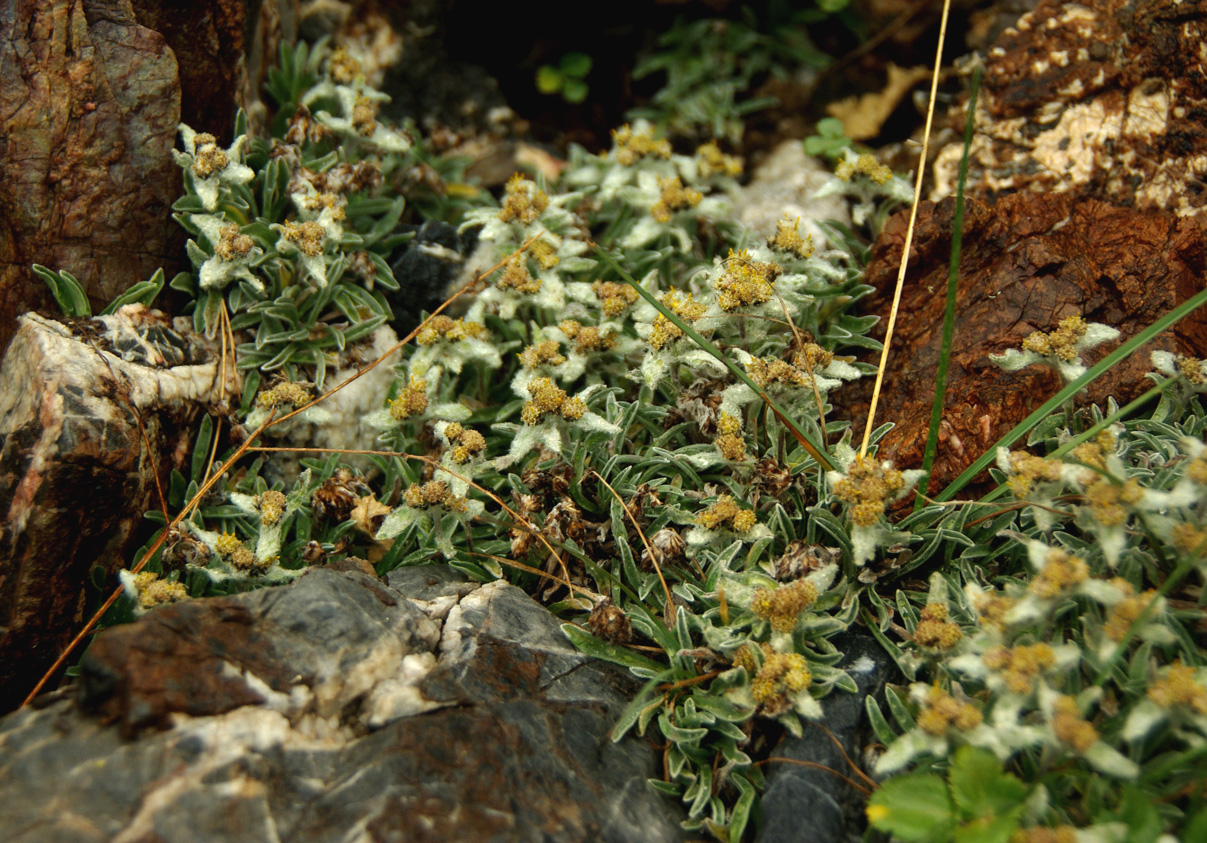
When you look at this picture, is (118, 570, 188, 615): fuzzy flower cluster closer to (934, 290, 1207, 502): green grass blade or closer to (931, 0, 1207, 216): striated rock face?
(934, 290, 1207, 502): green grass blade

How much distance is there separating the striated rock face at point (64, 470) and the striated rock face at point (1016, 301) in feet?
11.1

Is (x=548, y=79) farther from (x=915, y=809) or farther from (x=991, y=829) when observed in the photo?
(x=991, y=829)

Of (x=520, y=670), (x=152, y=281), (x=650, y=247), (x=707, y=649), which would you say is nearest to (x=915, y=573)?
(x=707, y=649)

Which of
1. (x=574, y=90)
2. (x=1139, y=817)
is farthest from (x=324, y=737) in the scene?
(x=574, y=90)

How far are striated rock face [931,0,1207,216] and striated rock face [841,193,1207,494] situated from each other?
0.36 meters

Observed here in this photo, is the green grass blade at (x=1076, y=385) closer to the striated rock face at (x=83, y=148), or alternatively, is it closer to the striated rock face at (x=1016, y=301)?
the striated rock face at (x=1016, y=301)

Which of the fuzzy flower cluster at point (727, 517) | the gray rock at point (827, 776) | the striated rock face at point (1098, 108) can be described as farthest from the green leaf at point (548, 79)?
the gray rock at point (827, 776)

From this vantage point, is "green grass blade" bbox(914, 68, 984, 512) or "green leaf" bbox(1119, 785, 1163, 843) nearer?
"green leaf" bbox(1119, 785, 1163, 843)

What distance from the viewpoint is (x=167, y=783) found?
233 cm

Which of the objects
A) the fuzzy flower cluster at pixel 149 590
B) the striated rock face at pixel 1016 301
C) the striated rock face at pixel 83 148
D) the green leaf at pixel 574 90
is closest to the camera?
the fuzzy flower cluster at pixel 149 590

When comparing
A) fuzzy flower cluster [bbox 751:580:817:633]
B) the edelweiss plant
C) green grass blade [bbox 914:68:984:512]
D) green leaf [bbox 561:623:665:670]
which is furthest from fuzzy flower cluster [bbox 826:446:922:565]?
green leaf [bbox 561:623:665:670]

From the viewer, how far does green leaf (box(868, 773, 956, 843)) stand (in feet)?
7.84

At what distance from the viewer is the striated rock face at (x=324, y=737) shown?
2.32 metres

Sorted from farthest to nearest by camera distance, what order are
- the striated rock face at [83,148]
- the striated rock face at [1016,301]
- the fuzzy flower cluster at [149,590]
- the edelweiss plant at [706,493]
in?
1. the striated rock face at [83,148]
2. the striated rock face at [1016,301]
3. the fuzzy flower cluster at [149,590]
4. the edelweiss plant at [706,493]
